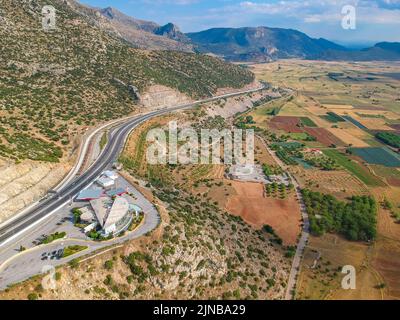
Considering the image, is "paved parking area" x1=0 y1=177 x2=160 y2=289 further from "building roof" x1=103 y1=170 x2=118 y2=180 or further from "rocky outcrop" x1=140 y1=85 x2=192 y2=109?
"rocky outcrop" x1=140 y1=85 x2=192 y2=109

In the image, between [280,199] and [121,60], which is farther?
[121,60]

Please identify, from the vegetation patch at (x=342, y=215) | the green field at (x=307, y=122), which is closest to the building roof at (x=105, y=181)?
the vegetation patch at (x=342, y=215)

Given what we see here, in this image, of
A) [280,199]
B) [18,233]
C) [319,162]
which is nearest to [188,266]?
[18,233]

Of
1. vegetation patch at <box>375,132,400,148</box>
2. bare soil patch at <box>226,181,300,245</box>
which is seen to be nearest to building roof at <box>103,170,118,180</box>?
bare soil patch at <box>226,181,300,245</box>

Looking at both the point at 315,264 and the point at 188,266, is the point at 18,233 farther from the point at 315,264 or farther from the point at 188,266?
the point at 315,264

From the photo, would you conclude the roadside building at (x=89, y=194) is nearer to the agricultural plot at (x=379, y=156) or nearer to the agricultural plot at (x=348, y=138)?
the agricultural plot at (x=379, y=156)

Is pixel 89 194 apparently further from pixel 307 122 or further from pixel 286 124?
pixel 307 122
